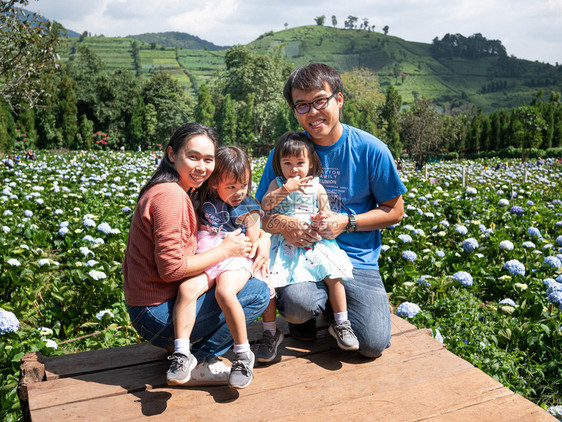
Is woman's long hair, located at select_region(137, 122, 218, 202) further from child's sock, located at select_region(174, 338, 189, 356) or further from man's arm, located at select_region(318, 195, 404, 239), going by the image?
man's arm, located at select_region(318, 195, 404, 239)

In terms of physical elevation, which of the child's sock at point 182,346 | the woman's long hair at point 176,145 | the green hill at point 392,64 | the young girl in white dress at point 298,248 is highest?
the green hill at point 392,64

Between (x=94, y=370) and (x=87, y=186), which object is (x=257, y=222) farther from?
(x=87, y=186)

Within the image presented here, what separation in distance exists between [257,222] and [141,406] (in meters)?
1.03

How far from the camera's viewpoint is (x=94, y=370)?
2.28 metres

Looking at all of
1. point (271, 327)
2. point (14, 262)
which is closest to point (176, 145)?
point (271, 327)

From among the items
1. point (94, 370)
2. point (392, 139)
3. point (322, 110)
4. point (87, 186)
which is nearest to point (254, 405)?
point (94, 370)

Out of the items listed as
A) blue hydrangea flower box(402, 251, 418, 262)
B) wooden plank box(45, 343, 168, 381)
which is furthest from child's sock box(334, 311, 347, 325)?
blue hydrangea flower box(402, 251, 418, 262)

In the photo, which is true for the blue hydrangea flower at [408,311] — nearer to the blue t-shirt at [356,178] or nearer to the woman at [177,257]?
the blue t-shirt at [356,178]

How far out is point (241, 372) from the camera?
2.06 meters

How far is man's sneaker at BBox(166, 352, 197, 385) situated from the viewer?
1975 millimetres

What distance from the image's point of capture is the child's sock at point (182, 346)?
204 cm

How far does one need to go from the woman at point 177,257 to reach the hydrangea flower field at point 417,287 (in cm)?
108

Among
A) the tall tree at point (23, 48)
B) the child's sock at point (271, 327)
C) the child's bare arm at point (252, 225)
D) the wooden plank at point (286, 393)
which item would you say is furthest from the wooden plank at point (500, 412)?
the tall tree at point (23, 48)

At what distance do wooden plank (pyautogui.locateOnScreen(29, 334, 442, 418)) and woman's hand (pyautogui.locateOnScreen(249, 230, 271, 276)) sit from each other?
0.50 m
